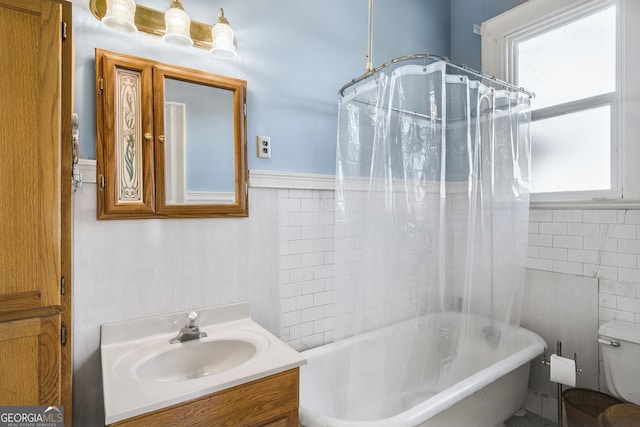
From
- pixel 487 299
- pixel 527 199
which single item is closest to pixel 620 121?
pixel 527 199

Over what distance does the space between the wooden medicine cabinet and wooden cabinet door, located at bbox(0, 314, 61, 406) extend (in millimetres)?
596

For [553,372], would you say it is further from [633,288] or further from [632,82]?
[632,82]

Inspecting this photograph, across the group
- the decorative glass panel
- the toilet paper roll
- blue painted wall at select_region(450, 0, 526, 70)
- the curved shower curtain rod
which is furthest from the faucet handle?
blue painted wall at select_region(450, 0, 526, 70)

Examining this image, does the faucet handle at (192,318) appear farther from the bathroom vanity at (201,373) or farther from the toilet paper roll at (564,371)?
the toilet paper roll at (564,371)

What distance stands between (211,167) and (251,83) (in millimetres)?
494

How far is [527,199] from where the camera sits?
6.70ft

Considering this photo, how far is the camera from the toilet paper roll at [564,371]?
5.77ft

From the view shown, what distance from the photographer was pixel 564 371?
5.83ft

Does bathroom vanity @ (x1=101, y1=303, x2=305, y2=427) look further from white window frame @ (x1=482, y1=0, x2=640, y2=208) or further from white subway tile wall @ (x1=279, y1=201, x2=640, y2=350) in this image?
white window frame @ (x1=482, y1=0, x2=640, y2=208)

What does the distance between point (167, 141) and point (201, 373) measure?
3.40ft

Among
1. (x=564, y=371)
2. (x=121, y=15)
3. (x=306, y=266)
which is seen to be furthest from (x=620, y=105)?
(x=121, y=15)

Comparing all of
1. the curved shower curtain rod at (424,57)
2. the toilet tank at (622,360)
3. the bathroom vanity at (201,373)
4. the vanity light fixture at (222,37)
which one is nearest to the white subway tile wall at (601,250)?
the toilet tank at (622,360)

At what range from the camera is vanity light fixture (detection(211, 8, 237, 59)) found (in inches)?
61.3

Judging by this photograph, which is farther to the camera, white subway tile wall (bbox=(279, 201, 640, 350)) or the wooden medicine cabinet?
white subway tile wall (bbox=(279, 201, 640, 350))
